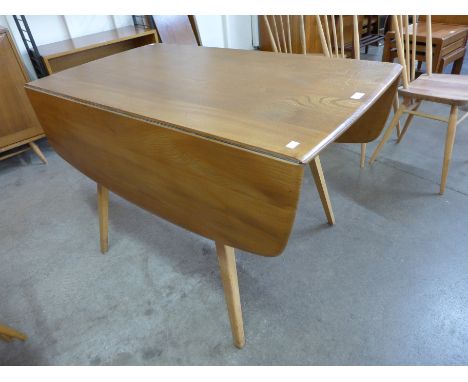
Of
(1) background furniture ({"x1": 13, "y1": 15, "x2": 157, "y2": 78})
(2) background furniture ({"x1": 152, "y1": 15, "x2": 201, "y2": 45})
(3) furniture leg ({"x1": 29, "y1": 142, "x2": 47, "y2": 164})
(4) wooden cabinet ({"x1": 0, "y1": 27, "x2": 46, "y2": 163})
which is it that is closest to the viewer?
(4) wooden cabinet ({"x1": 0, "y1": 27, "x2": 46, "y2": 163})

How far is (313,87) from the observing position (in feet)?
2.82

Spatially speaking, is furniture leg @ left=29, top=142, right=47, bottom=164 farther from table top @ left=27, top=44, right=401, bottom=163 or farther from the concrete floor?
table top @ left=27, top=44, right=401, bottom=163

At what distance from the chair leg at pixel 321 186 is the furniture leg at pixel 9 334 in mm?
1147

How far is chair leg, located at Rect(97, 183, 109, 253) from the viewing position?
130 centimetres

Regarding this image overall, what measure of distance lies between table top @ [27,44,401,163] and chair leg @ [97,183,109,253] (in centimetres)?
42

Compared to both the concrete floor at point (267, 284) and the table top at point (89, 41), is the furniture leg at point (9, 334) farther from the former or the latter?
the table top at point (89, 41)

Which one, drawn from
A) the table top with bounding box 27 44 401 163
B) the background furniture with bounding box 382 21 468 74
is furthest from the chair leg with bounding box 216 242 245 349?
the background furniture with bounding box 382 21 468 74

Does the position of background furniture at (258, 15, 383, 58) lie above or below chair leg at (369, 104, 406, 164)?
above

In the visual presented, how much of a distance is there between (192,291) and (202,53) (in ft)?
2.93

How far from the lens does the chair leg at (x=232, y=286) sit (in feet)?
3.04

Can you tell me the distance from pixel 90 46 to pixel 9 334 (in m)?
1.72
